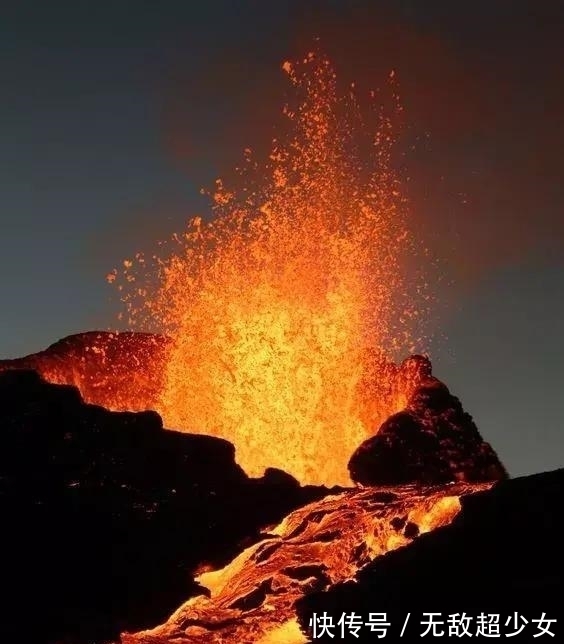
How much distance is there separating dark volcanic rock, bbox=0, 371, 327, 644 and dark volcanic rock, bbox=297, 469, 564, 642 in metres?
3.95

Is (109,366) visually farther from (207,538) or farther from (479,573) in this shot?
(479,573)

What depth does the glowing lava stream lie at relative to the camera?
14.5 metres

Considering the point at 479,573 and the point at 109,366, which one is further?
the point at 109,366

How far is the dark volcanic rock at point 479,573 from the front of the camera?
12.1 metres

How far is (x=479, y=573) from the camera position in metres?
12.9

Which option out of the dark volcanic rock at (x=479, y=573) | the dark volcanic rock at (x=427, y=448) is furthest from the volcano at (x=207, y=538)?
the dark volcanic rock at (x=427, y=448)

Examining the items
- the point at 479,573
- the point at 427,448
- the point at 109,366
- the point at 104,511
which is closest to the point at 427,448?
the point at 427,448

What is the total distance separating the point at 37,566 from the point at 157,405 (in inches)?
553

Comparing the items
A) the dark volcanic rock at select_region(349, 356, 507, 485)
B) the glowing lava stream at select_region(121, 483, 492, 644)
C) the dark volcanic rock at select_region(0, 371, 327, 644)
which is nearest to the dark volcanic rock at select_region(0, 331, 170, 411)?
the dark volcanic rock at select_region(0, 371, 327, 644)

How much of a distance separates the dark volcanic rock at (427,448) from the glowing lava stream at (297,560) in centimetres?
402

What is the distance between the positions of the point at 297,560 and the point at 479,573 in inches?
173

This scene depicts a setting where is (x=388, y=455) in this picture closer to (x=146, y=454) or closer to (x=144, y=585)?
(x=146, y=454)

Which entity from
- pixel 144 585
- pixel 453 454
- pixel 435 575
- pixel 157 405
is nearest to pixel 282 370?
pixel 157 405

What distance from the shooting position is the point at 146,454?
61.7 ft
